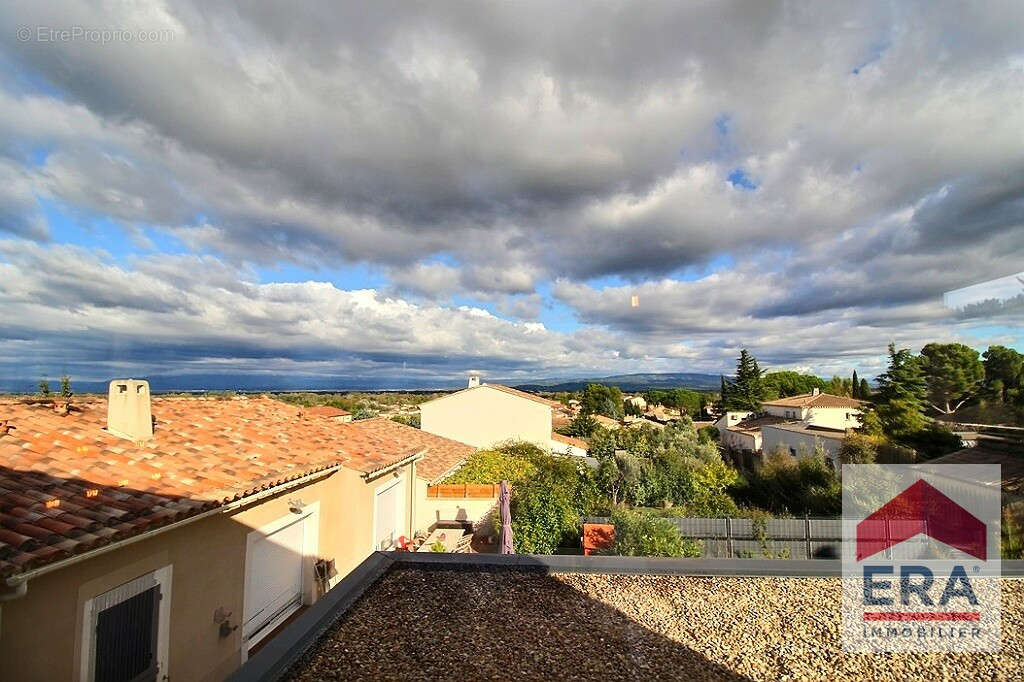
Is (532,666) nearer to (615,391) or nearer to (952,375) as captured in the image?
(952,375)

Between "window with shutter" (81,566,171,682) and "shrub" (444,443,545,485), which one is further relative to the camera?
"shrub" (444,443,545,485)

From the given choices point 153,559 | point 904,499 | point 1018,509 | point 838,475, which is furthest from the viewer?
point 838,475

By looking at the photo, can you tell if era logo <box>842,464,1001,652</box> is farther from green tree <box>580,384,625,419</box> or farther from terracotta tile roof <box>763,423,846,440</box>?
green tree <box>580,384,625,419</box>

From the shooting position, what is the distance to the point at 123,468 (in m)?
5.53

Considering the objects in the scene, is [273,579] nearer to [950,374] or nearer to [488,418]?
[488,418]

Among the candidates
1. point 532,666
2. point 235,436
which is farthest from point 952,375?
point 235,436

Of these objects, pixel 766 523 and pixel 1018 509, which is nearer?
pixel 1018 509

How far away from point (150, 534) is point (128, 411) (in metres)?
3.08

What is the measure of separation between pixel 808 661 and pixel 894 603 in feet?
7.03

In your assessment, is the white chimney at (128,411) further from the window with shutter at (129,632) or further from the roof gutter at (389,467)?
the roof gutter at (389,467)

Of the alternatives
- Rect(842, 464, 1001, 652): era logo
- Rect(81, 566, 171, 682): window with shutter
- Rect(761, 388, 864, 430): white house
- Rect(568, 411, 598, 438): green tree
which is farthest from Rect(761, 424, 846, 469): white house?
Rect(81, 566, 171, 682): window with shutter

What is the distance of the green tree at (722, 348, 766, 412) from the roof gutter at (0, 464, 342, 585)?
6544 cm

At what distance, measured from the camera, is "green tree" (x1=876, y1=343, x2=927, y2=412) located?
30359 millimetres

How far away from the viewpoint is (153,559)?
4691 mm
